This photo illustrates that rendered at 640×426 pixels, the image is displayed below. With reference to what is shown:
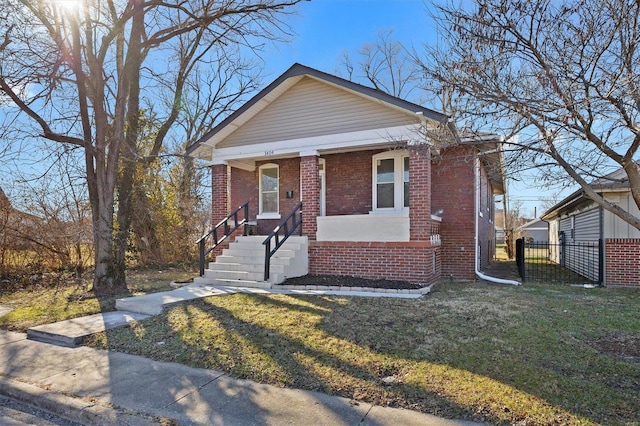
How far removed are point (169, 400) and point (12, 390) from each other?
1945 mm

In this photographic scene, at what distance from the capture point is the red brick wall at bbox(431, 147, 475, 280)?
10930mm

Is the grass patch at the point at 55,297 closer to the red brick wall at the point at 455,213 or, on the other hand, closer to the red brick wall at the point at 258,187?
the red brick wall at the point at 258,187

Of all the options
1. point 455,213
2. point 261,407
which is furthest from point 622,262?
point 261,407

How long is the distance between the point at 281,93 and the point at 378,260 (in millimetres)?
5340

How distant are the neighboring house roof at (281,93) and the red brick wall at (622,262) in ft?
19.7

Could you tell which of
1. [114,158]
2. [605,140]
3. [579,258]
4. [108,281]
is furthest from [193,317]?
[579,258]

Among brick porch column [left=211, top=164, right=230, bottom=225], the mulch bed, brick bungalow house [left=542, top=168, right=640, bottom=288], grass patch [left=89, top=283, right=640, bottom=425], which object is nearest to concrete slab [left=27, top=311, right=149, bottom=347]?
grass patch [left=89, top=283, right=640, bottom=425]

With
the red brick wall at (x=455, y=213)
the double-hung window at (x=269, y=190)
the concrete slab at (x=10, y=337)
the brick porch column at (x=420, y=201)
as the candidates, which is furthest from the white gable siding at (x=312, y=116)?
the concrete slab at (x=10, y=337)

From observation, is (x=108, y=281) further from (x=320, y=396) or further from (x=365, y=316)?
(x=320, y=396)

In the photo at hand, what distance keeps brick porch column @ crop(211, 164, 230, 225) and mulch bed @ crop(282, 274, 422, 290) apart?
3.55 m

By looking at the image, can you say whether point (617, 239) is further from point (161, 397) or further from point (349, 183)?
point (161, 397)

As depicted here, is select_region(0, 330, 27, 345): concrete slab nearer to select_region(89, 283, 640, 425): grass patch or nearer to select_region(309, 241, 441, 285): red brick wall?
select_region(89, 283, 640, 425): grass patch

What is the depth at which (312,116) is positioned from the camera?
1060 centimetres

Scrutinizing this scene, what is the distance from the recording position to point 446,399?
3.47 metres
